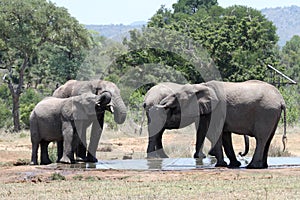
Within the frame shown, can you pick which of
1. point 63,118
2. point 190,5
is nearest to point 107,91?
point 63,118

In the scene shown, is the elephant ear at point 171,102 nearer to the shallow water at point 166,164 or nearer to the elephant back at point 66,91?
the shallow water at point 166,164

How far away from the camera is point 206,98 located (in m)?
19.0

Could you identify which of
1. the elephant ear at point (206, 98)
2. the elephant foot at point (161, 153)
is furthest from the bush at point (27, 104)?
the elephant ear at point (206, 98)

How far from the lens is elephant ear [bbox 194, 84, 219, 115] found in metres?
18.8

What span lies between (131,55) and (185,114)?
26.6 meters

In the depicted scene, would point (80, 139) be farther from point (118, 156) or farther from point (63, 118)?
point (118, 156)

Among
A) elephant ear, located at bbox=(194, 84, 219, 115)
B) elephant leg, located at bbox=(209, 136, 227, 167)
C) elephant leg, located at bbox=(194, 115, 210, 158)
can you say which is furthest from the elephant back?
elephant leg, located at bbox=(209, 136, 227, 167)

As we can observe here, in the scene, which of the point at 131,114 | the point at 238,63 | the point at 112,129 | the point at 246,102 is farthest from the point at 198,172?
the point at 238,63

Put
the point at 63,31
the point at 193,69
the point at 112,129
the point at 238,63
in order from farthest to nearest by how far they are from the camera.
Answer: the point at 238,63
the point at 193,69
the point at 63,31
the point at 112,129

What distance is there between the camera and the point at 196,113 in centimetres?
1934

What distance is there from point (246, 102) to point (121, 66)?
28638 millimetres

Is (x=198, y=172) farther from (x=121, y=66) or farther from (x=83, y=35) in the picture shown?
(x=121, y=66)

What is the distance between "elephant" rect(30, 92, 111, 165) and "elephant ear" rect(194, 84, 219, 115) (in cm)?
226

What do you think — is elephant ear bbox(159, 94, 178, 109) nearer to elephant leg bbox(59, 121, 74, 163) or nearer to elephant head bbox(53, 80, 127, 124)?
elephant head bbox(53, 80, 127, 124)
